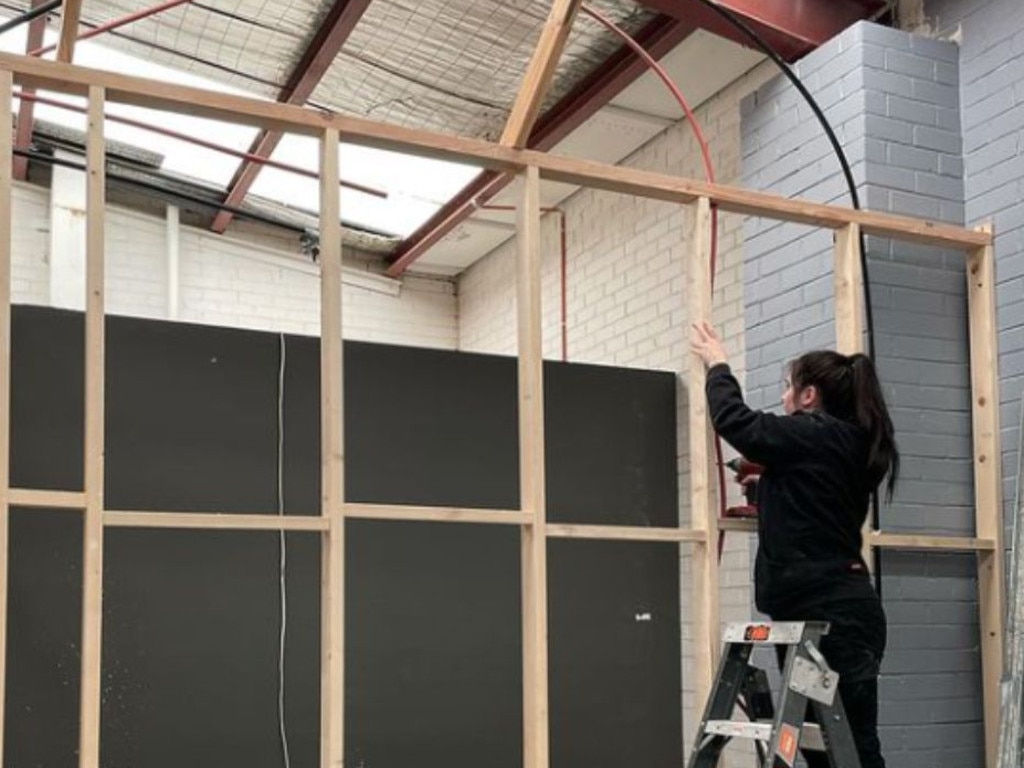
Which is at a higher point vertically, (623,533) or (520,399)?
(520,399)

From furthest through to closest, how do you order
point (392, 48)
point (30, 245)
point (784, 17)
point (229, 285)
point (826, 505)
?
1. point (229, 285)
2. point (30, 245)
3. point (392, 48)
4. point (784, 17)
5. point (826, 505)

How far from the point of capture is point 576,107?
521cm

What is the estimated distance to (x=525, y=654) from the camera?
→ 9.96ft

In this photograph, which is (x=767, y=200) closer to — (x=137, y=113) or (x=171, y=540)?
(x=171, y=540)

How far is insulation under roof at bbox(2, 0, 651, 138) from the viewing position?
4688 millimetres

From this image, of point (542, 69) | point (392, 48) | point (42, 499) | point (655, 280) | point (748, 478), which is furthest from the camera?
point (655, 280)

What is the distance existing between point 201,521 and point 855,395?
1.63m

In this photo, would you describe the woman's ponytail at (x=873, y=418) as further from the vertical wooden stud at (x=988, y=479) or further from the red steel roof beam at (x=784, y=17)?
the red steel roof beam at (x=784, y=17)

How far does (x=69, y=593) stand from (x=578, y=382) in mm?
2271

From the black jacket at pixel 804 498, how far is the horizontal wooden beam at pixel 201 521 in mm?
1043

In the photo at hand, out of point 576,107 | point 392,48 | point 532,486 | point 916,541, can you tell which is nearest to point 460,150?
point 532,486

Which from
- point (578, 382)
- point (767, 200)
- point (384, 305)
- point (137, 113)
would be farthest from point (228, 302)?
point (767, 200)

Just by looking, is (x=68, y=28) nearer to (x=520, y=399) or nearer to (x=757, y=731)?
(x=520, y=399)

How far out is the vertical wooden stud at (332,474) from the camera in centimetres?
274
